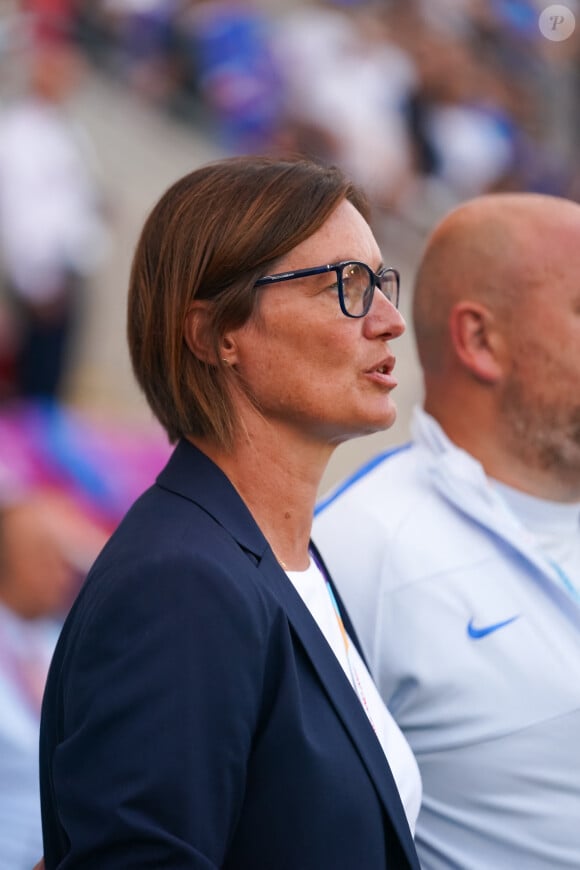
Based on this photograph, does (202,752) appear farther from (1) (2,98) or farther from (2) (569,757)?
(1) (2,98)

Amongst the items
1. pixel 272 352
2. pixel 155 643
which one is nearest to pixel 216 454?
pixel 272 352

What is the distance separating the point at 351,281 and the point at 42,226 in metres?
4.26

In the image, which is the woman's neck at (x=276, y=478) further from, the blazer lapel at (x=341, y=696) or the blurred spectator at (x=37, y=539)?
the blurred spectator at (x=37, y=539)

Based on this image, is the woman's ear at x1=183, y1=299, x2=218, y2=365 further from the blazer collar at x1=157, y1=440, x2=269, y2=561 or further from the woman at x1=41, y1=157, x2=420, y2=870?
the blazer collar at x1=157, y1=440, x2=269, y2=561

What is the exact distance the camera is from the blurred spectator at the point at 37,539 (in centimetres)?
280

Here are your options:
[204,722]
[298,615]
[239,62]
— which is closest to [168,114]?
[239,62]

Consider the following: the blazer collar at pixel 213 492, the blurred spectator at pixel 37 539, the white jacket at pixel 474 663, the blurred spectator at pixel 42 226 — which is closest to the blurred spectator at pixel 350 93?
the blurred spectator at pixel 42 226

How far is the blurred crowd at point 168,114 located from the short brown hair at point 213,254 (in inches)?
57.1

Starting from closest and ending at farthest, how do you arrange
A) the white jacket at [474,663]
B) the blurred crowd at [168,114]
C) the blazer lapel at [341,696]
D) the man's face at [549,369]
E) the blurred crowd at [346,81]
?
the blazer lapel at [341,696] < the white jacket at [474,663] < the man's face at [549,369] < the blurred crowd at [168,114] < the blurred crowd at [346,81]

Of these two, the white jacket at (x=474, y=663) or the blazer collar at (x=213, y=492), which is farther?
the white jacket at (x=474, y=663)

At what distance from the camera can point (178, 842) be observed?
4.07ft

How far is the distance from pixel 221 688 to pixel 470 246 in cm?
126

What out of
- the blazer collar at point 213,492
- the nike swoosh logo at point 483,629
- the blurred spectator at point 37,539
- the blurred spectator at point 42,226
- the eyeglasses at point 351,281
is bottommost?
the blurred spectator at point 37,539

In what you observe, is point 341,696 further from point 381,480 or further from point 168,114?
point 168,114
